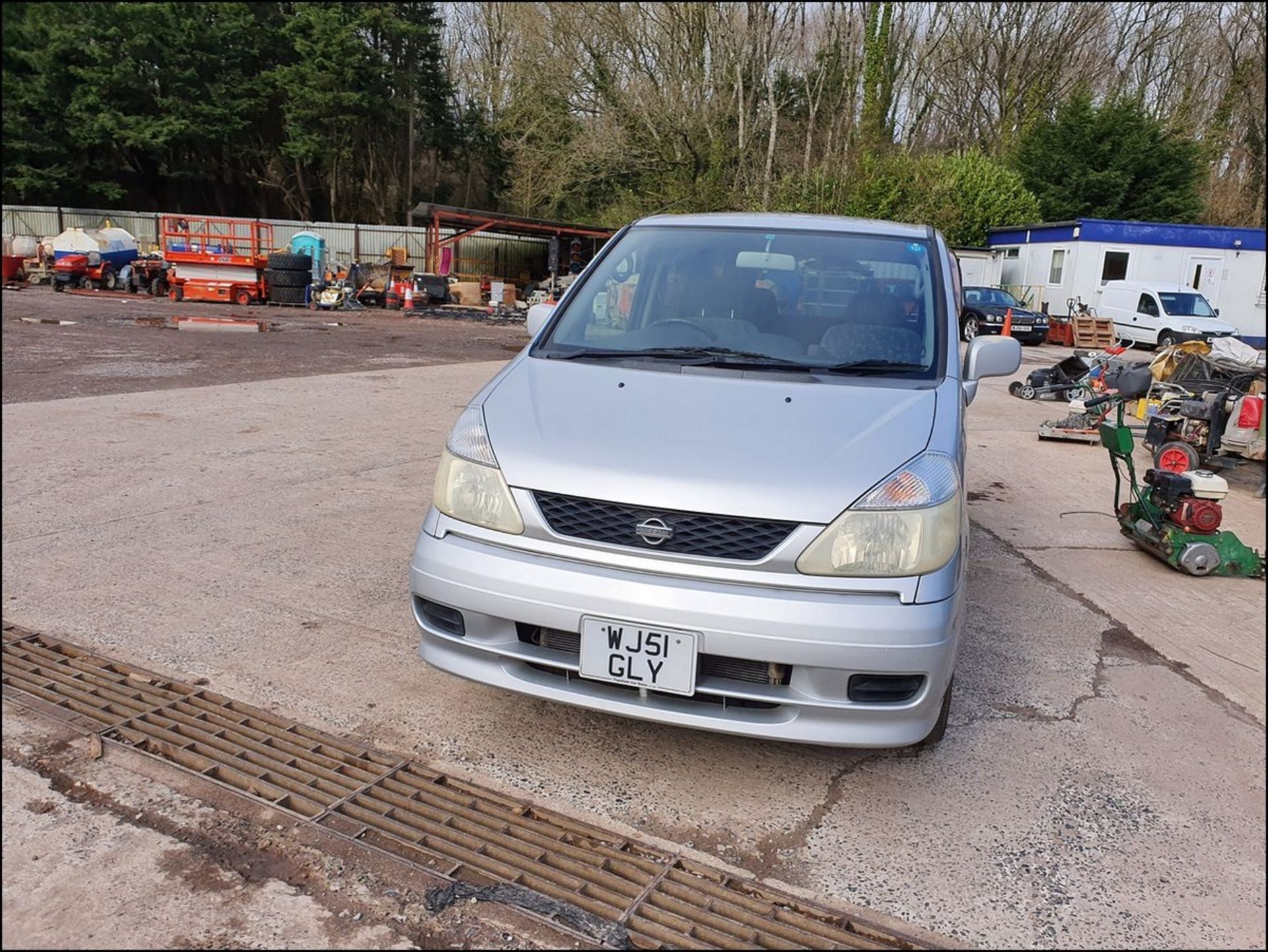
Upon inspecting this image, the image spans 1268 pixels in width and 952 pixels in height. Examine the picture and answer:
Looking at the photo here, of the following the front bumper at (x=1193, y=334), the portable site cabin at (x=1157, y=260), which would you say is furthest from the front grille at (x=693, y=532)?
the portable site cabin at (x=1157, y=260)

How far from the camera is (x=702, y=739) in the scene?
10.8ft

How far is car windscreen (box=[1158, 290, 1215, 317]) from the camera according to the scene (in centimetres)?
2369

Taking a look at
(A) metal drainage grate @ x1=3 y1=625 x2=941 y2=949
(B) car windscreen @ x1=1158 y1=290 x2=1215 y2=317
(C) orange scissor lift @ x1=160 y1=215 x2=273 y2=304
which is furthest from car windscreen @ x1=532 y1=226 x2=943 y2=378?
(B) car windscreen @ x1=1158 y1=290 x2=1215 y2=317

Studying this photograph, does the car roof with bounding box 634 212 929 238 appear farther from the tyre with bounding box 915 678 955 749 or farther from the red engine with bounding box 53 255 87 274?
the red engine with bounding box 53 255 87 274

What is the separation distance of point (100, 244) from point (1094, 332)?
27453 millimetres

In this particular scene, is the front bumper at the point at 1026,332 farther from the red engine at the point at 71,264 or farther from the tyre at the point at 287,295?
the red engine at the point at 71,264

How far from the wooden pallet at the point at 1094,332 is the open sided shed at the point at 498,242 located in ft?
47.0

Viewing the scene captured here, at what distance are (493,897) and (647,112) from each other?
1224 inches

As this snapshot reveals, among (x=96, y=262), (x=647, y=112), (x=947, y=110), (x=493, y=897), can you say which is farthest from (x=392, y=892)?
(x=947, y=110)

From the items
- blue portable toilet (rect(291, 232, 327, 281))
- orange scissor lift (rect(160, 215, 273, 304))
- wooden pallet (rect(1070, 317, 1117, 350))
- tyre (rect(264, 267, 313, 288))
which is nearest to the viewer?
orange scissor lift (rect(160, 215, 273, 304))

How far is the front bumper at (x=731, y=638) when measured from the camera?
2578mm

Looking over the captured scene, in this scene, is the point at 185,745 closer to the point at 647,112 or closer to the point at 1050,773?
the point at 1050,773

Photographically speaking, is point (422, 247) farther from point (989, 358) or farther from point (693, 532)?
point (693, 532)

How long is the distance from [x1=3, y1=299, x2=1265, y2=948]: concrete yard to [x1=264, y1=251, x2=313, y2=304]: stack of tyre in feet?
59.2
